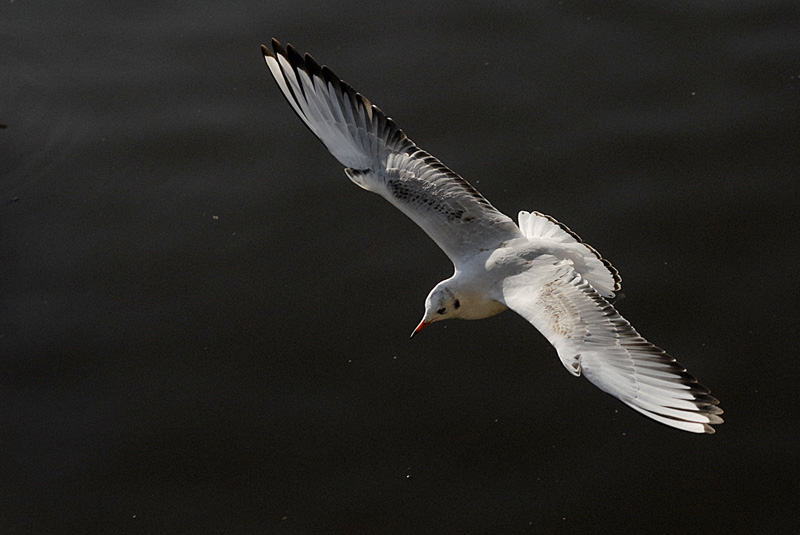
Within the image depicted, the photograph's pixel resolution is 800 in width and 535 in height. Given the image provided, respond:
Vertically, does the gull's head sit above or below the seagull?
below

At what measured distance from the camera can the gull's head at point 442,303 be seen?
427 centimetres

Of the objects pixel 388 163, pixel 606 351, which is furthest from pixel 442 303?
pixel 606 351

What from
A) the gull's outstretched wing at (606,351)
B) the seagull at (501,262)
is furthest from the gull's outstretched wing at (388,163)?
the gull's outstretched wing at (606,351)

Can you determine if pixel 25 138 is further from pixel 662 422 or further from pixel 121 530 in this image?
pixel 662 422

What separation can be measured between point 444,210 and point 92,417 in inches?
82.6

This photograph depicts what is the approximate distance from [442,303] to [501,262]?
13.0 inches

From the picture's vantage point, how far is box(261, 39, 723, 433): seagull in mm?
3480

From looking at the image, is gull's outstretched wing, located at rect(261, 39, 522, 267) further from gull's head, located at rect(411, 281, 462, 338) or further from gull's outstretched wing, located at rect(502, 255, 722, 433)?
gull's outstretched wing, located at rect(502, 255, 722, 433)

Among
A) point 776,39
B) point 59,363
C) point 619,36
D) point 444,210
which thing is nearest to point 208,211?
point 59,363

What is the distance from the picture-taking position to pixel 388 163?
15.0ft

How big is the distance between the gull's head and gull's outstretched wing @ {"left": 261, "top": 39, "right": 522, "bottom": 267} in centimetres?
21

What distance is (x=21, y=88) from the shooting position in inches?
244

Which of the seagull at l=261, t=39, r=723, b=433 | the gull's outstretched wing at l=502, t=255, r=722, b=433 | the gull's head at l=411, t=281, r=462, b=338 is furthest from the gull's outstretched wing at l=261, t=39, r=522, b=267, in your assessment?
the gull's outstretched wing at l=502, t=255, r=722, b=433

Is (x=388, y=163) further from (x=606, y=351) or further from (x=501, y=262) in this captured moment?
(x=606, y=351)
